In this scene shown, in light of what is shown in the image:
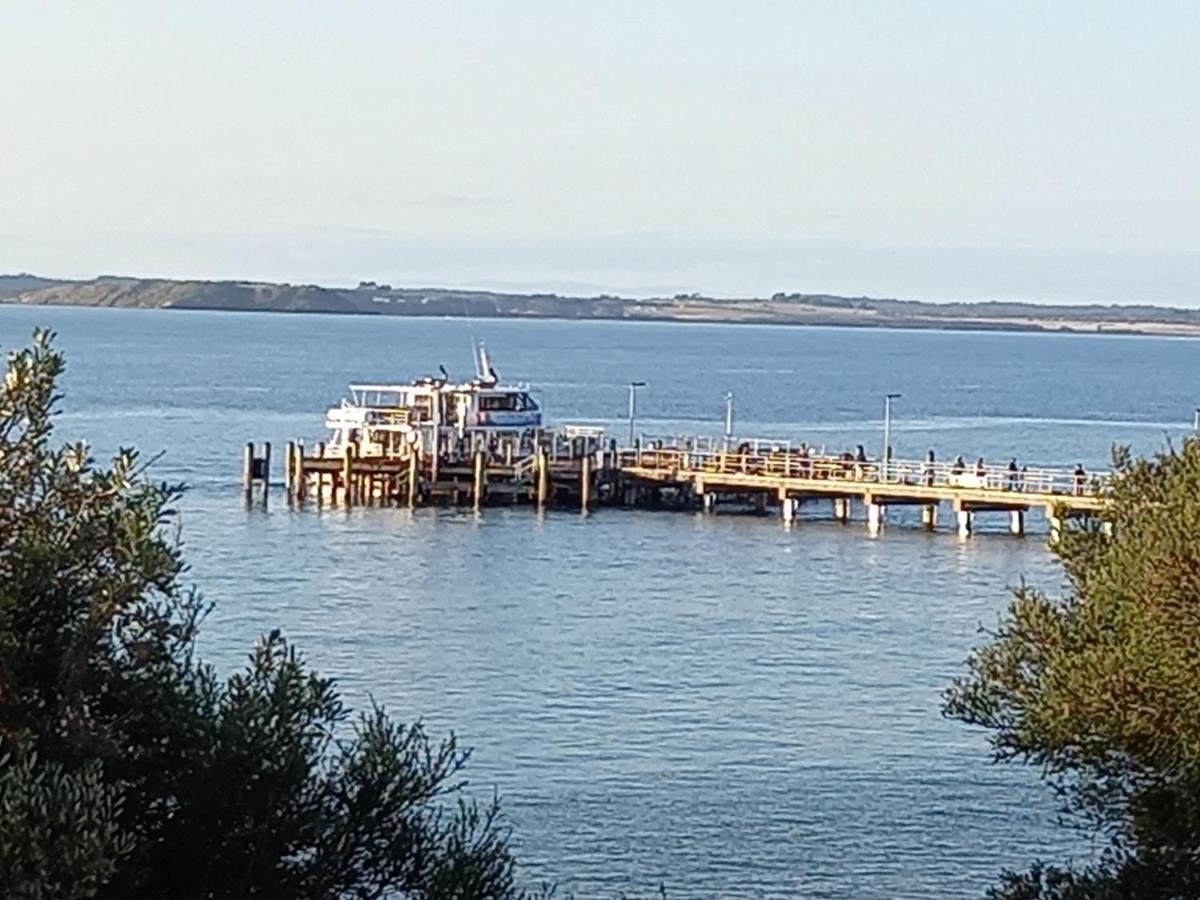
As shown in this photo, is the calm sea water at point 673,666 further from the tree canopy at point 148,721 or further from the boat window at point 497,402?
the tree canopy at point 148,721

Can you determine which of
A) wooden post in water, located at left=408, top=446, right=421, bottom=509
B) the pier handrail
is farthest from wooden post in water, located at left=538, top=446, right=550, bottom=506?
wooden post in water, located at left=408, top=446, right=421, bottom=509

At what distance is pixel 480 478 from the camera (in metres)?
74.8

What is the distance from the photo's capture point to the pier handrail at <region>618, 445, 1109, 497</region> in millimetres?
69062

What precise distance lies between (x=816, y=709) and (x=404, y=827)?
2463 centimetres

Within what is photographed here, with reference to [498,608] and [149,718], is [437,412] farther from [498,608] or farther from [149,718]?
[149,718]

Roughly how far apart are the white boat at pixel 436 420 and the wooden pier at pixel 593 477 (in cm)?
46

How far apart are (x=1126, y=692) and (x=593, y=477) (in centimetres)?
5327

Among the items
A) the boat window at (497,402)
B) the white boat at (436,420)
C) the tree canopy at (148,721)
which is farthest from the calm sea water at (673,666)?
the tree canopy at (148,721)

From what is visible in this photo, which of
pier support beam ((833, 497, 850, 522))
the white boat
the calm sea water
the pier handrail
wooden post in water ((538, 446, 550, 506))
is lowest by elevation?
the calm sea water

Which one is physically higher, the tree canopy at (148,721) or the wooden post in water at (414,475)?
the tree canopy at (148,721)

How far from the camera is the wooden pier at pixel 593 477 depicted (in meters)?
72.7

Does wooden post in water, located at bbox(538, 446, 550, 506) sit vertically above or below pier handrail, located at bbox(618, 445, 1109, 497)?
below

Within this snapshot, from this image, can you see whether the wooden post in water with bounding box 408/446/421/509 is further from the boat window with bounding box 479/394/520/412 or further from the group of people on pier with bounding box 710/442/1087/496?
the group of people on pier with bounding box 710/442/1087/496

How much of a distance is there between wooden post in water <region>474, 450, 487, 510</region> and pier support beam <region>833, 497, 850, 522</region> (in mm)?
11257
